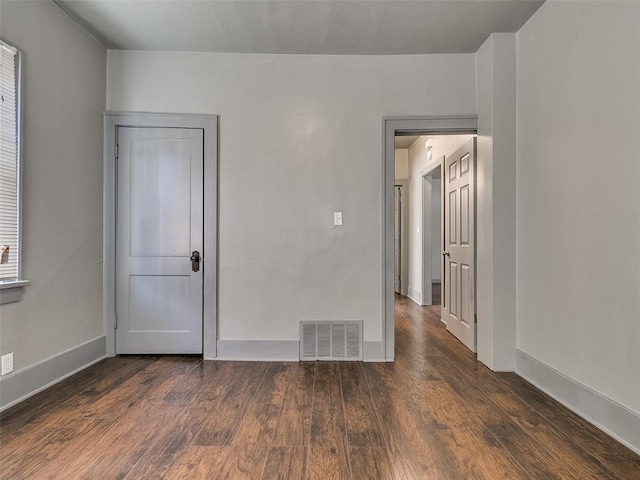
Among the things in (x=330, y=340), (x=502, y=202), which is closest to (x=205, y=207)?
(x=330, y=340)

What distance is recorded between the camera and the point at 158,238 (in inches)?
122

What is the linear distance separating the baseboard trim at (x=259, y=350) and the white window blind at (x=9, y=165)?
60.7 inches

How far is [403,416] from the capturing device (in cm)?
204

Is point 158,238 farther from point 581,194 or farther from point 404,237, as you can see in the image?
point 404,237

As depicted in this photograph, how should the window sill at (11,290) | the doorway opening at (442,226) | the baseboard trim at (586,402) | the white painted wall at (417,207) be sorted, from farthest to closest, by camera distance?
1. the white painted wall at (417,207)
2. the doorway opening at (442,226)
3. the window sill at (11,290)
4. the baseboard trim at (586,402)

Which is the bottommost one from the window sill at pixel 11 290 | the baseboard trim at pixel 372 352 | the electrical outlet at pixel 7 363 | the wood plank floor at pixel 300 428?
the wood plank floor at pixel 300 428

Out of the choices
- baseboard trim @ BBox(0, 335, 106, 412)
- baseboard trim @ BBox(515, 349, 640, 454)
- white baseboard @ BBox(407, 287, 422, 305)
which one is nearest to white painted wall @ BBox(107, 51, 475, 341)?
baseboard trim @ BBox(0, 335, 106, 412)

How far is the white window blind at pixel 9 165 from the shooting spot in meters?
2.11

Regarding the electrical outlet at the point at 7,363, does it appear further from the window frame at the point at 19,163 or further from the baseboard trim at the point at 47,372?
the window frame at the point at 19,163

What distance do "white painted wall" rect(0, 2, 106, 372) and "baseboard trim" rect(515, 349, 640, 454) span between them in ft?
11.0

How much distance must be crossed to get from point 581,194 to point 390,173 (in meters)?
1.38

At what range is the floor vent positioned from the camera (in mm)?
3047

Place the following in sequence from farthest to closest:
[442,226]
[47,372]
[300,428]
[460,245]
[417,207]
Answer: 1. [417,207]
2. [442,226]
3. [460,245]
4. [47,372]
5. [300,428]

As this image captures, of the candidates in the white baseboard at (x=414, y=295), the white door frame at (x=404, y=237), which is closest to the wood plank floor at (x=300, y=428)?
the white baseboard at (x=414, y=295)
